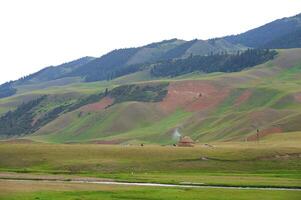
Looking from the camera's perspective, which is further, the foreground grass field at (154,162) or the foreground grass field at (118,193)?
the foreground grass field at (154,162)

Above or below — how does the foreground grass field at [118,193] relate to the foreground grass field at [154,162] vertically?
A: above

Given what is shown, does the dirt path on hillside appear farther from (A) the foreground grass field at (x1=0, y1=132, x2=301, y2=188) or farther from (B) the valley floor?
(A) the foreground grass field at (x1=0, y1=132, x2=301, y2=188)

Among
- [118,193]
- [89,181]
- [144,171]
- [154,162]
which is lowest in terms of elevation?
[144,171]

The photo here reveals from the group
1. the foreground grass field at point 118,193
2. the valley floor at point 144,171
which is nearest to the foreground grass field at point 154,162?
the valley floor at point 144,171

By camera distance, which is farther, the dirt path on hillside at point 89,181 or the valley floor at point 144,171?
the dirt path on hillside at point 89,181

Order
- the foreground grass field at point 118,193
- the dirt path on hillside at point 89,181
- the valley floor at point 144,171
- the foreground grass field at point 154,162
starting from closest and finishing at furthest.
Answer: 1. the foreground grass field at point 118,193
2. the valley floor at point 144,171
3. the dirt path on hillside at point 89,181
4. the foreground grass field at point 154,162

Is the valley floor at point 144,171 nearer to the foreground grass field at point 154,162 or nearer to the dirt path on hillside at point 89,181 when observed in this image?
the foreground grass field at point 154,162

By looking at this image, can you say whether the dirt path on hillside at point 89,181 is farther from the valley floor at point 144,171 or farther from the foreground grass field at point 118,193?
the foreground grass field at point 118,193

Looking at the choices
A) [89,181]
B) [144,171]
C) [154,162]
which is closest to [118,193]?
[89,181]

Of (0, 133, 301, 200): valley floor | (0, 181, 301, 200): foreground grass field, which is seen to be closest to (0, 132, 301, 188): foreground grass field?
(0, 133, 301, 200): valley floor

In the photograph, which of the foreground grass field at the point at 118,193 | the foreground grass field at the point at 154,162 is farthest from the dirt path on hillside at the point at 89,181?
the foreground grass field at the point at 154,162

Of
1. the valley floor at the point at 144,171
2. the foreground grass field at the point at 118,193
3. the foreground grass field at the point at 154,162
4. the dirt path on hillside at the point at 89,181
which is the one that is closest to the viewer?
the foreground grass field at the point at 118,193

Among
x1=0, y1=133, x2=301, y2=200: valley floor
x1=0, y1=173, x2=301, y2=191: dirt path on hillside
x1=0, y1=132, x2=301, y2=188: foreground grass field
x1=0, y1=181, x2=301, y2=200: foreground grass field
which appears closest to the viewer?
x1=0, y1=181, x2=301, y2=200: foreground grass field

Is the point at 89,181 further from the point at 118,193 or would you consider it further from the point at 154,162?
the point at 154,162
